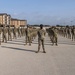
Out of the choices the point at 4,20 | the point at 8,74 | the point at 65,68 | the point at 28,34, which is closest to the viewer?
the point at 8,74

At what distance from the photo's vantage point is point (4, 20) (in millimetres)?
142875

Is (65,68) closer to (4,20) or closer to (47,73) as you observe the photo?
(47,73)

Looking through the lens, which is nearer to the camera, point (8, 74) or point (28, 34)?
point (8, 74)

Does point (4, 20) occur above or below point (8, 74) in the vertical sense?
above

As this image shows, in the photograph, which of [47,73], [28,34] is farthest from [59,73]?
[28,34]

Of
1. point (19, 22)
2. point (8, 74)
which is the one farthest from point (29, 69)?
point (19, 22)

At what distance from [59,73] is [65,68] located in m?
1.21

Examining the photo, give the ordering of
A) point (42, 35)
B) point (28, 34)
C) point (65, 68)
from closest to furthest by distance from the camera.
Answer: point (65, 68), point (42, 35), point (28, 34)

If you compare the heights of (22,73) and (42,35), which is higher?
(42,35)

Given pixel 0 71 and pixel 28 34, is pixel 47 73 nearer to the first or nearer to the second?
pixel 0 71

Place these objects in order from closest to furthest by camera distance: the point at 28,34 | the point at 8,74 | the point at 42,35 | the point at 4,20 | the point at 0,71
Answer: the point at 8,74 → the point at 0,71 → the point at 42,35 → the point at 28,34 → the point at 4,20

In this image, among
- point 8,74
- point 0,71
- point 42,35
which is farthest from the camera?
point 42,35

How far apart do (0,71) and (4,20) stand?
134051 mm

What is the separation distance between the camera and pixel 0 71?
10.1 meters
